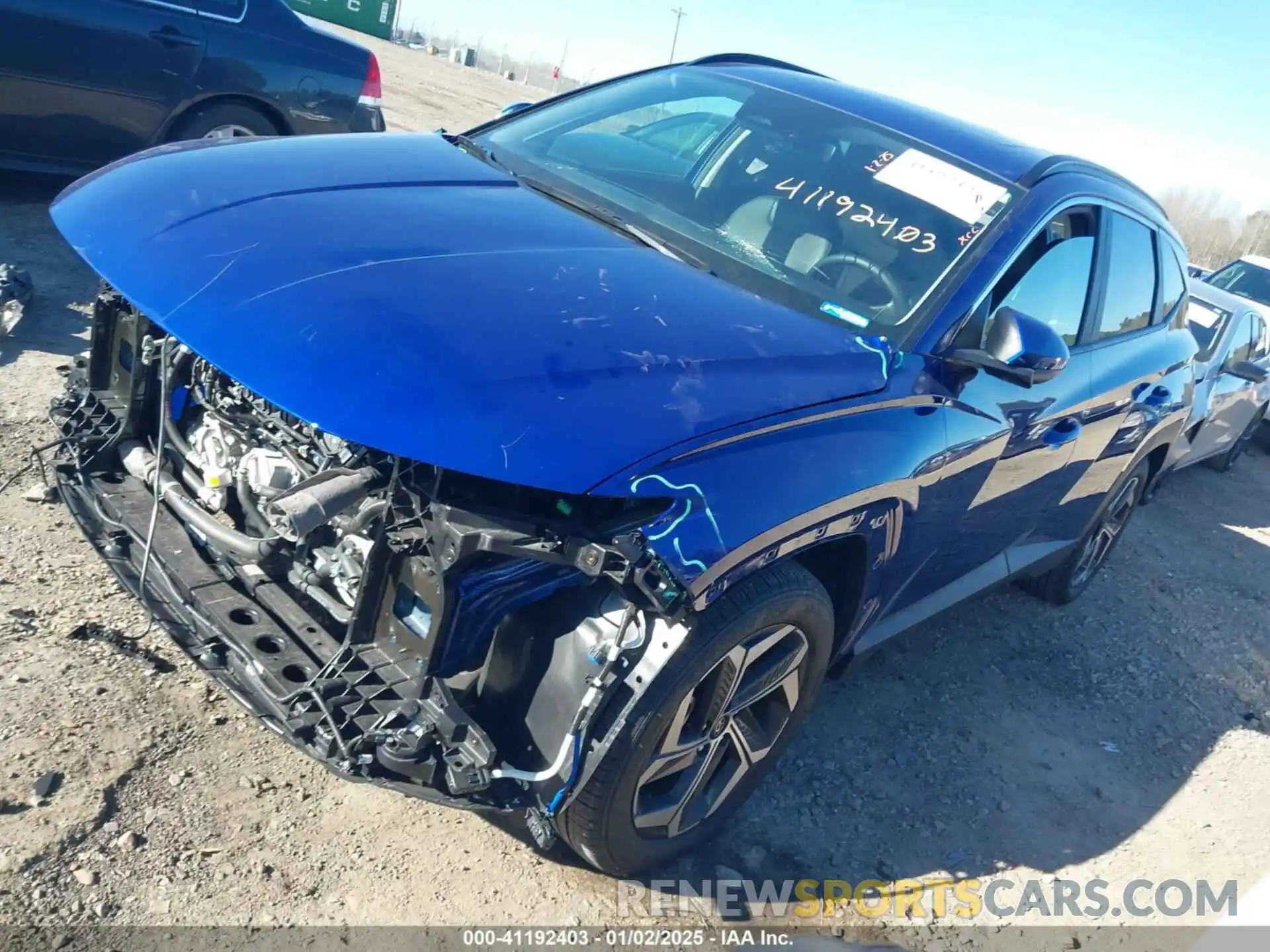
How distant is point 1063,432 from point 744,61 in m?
1.98

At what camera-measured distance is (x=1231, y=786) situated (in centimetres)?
383

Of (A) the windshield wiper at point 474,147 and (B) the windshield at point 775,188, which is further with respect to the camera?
(A) the windshield wiper at point 474,147

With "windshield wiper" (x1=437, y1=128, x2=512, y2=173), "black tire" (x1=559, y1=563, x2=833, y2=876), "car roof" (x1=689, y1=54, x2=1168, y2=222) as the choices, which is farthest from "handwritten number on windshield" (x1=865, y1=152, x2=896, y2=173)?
"black tire" (x1=559, y1=563, x2=833, y2=876)

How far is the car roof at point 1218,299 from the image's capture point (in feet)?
23.8

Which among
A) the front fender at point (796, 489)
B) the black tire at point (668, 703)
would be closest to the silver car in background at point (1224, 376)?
the front fender at point (796, 489)

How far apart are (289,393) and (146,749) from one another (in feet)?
3.98

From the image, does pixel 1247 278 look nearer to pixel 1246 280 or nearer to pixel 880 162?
pixel 1246 280

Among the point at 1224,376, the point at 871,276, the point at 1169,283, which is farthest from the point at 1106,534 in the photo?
the point at 1224,376

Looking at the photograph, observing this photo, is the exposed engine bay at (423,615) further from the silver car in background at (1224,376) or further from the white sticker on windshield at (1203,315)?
the white sticker on windshield at (1203,315)

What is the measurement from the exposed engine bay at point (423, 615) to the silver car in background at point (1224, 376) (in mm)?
4625

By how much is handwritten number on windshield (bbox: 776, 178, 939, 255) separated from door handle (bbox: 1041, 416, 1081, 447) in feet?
2.64

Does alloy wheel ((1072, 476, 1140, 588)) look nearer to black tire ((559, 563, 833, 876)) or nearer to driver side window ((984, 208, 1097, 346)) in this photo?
driver side window ((984, 208, 1097, 346))

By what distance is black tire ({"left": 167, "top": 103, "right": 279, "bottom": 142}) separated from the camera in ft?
18.9

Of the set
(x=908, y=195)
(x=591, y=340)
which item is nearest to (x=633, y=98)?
(x=908, y=195)
